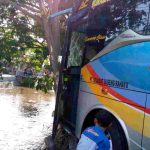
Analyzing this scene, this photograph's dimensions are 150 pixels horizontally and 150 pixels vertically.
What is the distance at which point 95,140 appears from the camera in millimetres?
3658

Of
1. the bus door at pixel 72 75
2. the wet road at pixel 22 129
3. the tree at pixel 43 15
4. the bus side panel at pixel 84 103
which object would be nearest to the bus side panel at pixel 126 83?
the bus side panel at pixel 84 103

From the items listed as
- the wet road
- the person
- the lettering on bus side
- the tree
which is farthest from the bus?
the tree

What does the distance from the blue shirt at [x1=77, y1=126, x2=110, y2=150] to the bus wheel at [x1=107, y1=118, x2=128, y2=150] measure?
1.07 meters

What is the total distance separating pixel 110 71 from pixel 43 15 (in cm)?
645

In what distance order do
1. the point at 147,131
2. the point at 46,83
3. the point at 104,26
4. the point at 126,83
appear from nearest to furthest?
the point at 147,131 → the point at 126,83 → the point at 104,26 → the point at 46,83


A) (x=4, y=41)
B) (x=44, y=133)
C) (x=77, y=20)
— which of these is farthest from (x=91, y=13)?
(x=4, y=41)

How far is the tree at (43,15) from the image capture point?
10.9m

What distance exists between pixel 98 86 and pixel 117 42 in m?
0.76

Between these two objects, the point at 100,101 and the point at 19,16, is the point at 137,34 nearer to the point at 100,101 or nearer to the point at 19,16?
the point at 100,101

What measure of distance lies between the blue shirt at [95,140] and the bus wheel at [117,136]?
3.52 feet

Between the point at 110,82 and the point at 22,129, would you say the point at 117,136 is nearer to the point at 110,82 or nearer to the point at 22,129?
the point at 110,82

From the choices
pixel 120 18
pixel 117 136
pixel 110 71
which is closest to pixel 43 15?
pixel 120 18

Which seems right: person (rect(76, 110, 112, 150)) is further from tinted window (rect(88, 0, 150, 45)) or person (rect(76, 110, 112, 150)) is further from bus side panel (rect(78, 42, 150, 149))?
tinted window (rect(88, 0, 150, 45))

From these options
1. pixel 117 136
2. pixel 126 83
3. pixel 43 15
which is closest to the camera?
pixel 126 83
